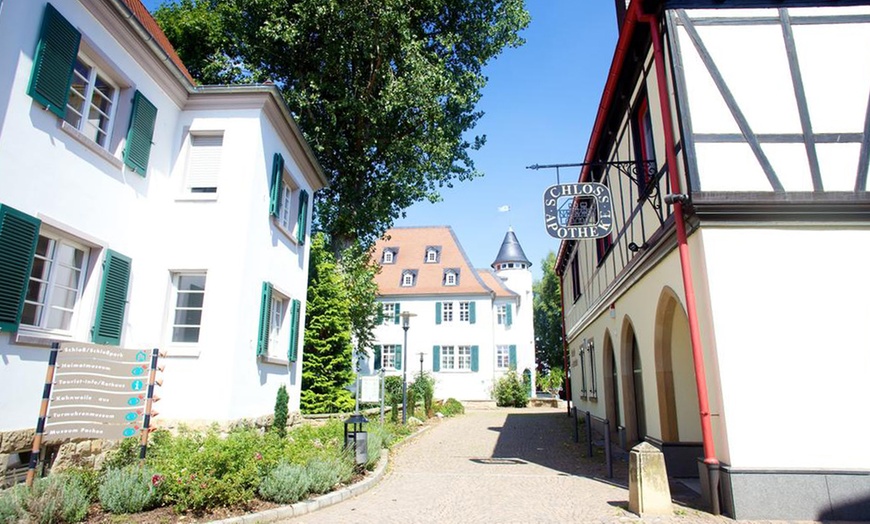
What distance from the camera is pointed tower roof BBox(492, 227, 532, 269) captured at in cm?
4072

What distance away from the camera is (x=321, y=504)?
22.7ft

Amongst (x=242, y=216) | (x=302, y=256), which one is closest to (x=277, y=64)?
(x=302, y=256)

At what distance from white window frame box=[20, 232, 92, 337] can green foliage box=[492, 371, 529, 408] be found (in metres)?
26.5

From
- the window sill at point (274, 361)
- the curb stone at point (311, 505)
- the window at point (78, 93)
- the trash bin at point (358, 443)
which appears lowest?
the curb stone at point (311, 505)

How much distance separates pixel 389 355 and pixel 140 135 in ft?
93.3

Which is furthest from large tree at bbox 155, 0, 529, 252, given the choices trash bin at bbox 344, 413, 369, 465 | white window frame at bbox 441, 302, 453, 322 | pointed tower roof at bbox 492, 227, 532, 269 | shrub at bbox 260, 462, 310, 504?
pointed tower roof at bbox 492, 227, 532, 269

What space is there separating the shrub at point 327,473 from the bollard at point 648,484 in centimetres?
394

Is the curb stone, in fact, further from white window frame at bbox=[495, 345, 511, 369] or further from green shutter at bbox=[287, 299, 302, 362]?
white window frame at bbox=[495, 345, 511, 369]

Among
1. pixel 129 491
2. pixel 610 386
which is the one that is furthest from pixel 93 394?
pixel 610 386

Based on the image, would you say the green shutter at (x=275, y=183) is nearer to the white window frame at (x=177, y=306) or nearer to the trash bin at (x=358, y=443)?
the white window frame at (x=177, y=306)

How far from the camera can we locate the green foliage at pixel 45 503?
4879 mm

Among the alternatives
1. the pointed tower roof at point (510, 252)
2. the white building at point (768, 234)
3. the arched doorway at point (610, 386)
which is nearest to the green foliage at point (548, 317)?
the pointed tower roof at point (510, 252)

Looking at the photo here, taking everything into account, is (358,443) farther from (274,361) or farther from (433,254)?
(433,254)

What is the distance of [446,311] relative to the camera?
36.0 meters
